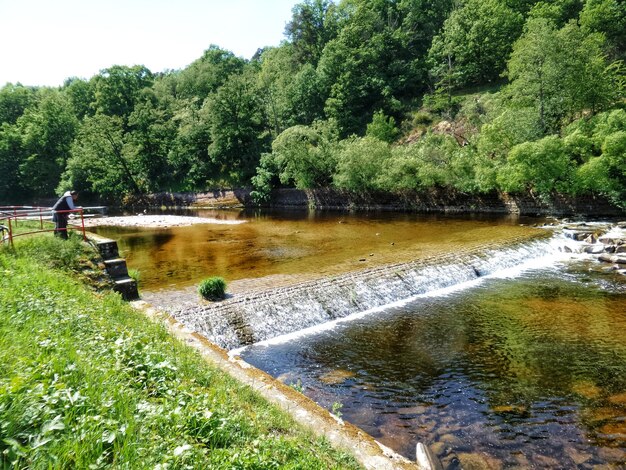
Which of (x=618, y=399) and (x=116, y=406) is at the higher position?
(x=116, y=406)

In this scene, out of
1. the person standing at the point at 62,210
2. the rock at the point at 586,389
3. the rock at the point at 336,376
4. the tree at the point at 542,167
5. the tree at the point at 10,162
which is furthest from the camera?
the tree at the point at 10,162

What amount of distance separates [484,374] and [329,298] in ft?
20.4

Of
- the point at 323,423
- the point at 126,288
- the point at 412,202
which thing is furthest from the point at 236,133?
the point at 323,423

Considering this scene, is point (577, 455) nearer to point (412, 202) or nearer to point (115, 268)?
point (115, 268)

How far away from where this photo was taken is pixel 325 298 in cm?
1441

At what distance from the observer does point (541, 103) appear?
33531mm

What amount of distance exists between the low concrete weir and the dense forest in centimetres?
1627

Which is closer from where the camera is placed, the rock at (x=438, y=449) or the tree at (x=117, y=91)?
the rock at (x=438, y=449)

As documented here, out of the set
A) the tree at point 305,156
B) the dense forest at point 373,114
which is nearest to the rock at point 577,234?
the dense forest at point 373,114

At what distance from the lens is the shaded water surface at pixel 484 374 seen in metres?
7.24

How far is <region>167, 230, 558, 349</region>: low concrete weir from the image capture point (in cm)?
Answer: 1242

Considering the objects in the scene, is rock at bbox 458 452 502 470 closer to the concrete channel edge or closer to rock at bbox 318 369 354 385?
the concrete channel edge

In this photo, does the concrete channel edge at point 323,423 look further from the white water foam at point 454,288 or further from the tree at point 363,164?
the tree at point 363,164

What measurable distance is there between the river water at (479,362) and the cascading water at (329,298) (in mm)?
495
